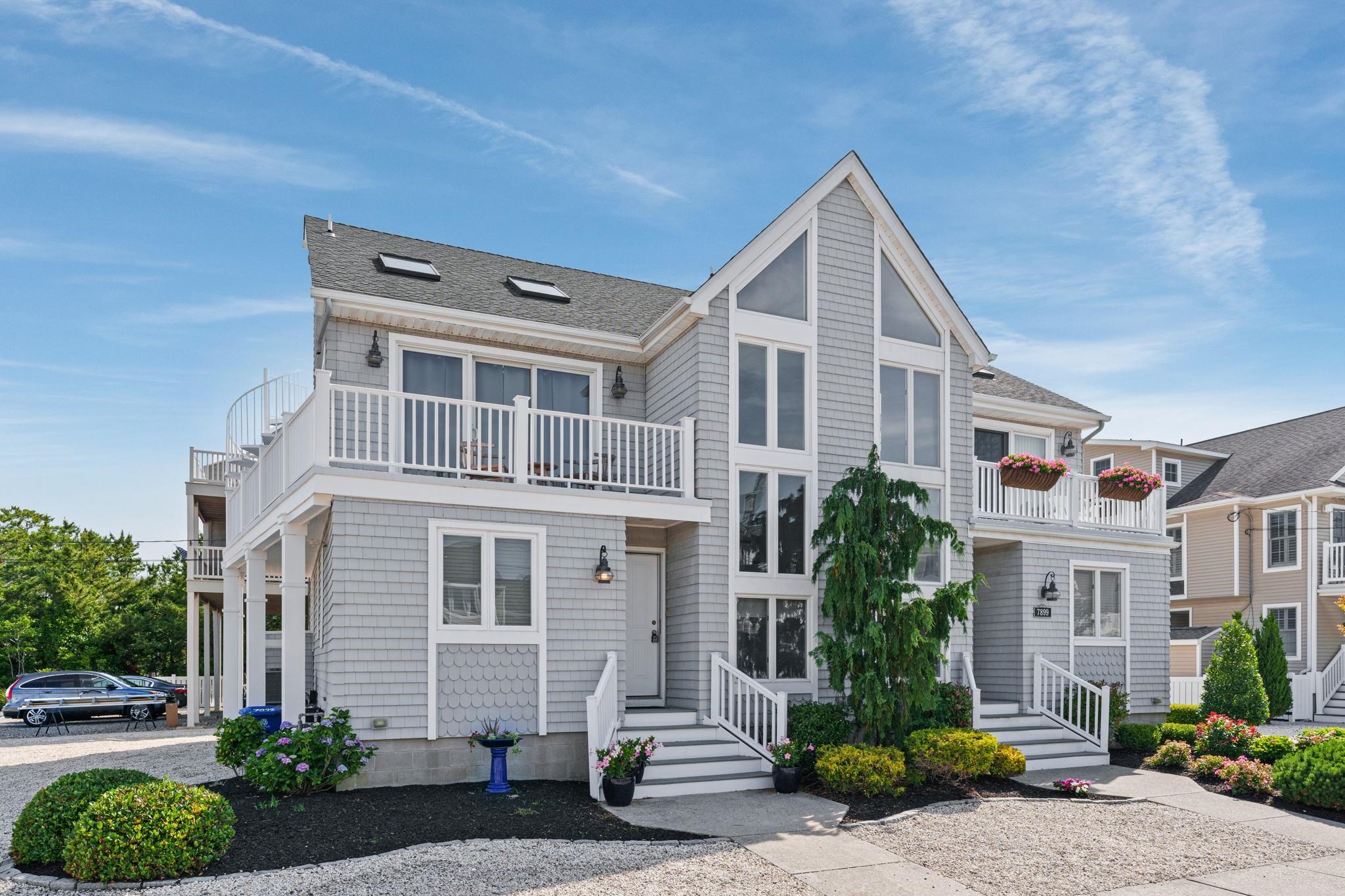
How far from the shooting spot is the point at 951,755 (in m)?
12.2

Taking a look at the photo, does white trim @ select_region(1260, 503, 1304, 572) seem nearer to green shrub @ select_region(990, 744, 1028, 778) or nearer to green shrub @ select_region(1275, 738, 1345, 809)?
green shrub @ select_region(1275, 738, 1345, 809)

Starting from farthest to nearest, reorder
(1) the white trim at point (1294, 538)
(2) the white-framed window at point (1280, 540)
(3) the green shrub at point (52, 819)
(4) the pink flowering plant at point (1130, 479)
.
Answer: (2) the white-framed window at point (1280, 540), (1) the white trim at point (1294, 538), (4) the pink flowering plant at point (1130, 479), (3) the green shrub at point (52, 819)

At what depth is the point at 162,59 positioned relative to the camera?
39.5 ft

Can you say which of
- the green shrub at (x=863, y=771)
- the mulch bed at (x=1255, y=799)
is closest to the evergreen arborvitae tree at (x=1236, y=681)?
the mulch bed at (x=1255, y=799)

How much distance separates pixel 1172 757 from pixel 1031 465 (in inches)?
187

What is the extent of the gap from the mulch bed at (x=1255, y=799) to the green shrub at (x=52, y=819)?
12200 millimetres

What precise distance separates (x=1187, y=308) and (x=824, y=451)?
9.61 m

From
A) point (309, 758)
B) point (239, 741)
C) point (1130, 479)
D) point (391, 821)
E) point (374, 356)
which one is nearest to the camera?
point (391, 821)

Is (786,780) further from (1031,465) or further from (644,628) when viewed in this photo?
(1031,465)

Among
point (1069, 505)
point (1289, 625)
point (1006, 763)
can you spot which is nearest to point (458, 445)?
point (1006, 763)

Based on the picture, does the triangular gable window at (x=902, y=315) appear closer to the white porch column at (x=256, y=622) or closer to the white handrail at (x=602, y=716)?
the white handrail at (x=602, y=716)

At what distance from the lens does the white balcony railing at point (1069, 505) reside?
1636 cm

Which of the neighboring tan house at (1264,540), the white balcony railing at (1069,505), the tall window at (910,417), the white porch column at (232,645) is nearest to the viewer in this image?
the tall window at (910,417)

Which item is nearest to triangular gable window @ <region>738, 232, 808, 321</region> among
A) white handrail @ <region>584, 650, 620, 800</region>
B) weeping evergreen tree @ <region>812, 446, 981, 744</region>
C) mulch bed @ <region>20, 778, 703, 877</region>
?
weeping evergreen tree @ <region>812, 446, 981, 744</region>
